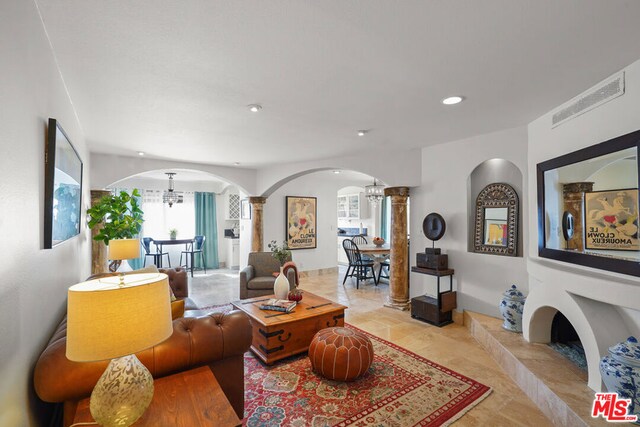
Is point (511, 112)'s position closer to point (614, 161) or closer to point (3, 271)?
point (614, 161)

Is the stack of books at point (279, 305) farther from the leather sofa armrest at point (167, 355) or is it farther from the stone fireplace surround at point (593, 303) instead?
the stone fireplace surround at point (593, 303)

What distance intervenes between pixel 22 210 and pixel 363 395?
241cm

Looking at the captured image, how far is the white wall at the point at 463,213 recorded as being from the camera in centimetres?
348

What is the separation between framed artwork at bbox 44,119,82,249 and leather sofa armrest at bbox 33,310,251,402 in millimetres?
534

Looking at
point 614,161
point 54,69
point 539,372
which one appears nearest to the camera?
point 54,69

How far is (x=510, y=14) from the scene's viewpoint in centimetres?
147

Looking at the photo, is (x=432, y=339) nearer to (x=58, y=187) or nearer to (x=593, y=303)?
(x=593, y=303)

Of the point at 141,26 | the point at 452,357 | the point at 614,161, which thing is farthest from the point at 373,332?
the point at 141,26

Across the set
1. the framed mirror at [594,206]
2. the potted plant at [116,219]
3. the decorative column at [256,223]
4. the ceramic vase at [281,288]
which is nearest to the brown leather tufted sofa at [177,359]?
the ceramic vase at [281,288]

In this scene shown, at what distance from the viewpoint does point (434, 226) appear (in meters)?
4.06

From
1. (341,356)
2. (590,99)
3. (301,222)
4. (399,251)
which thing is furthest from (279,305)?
(301,222)

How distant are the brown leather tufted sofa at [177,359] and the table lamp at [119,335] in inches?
11.3

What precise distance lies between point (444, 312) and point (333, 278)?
→ 3.41m

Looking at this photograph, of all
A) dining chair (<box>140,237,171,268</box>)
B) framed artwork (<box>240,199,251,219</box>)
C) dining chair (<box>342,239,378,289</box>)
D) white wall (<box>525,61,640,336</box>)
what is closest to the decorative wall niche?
white wall (<box>525,61,640,336</box>)
